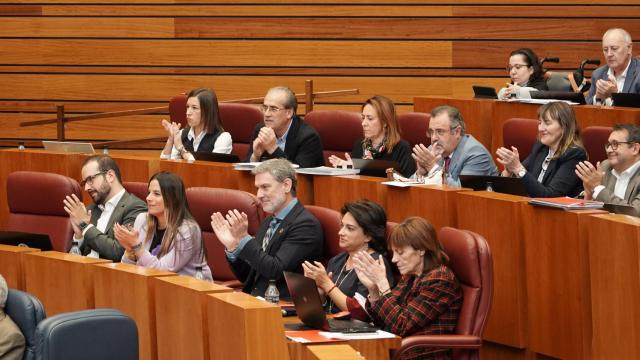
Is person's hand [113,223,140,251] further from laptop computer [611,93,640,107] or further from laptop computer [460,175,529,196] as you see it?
laptop computer [611,93,640,107]

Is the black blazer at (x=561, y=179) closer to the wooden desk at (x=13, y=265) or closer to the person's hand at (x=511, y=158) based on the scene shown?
the person's hand at (x=511, y=158)

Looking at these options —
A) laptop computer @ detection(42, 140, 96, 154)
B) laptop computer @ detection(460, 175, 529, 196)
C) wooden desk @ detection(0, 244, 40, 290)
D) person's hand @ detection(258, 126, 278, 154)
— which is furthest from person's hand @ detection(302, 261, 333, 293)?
laptop computer @ detection(42, 140, 96, 154)

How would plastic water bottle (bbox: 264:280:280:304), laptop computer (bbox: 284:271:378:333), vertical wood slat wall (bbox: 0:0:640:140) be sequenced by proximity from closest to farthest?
laptop computer (bbox: 284:271:378:333) → plastic water bottle (bbox: 264:280:280:304) → vertical wood slat wall (bbox: 0:0:640:140)

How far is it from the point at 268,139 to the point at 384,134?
501 millimetres

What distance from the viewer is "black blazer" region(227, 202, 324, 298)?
3986 millimetres

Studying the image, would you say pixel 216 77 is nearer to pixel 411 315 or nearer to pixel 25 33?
pixel 25 33

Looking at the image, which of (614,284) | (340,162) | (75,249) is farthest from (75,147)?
(614,284)

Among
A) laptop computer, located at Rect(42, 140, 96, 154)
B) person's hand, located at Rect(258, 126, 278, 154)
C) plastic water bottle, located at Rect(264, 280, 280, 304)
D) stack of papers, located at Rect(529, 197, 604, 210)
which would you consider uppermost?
person's hand, located at Rect(258, 126, 278, 154)

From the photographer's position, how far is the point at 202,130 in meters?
5.77

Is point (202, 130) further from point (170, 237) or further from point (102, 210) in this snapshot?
point (170, 237)

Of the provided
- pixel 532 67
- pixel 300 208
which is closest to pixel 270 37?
pixel 532 67

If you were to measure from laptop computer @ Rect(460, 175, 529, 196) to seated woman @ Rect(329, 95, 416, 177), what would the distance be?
28.2 inches

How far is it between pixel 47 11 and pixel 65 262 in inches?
177

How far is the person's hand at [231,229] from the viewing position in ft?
13.0
